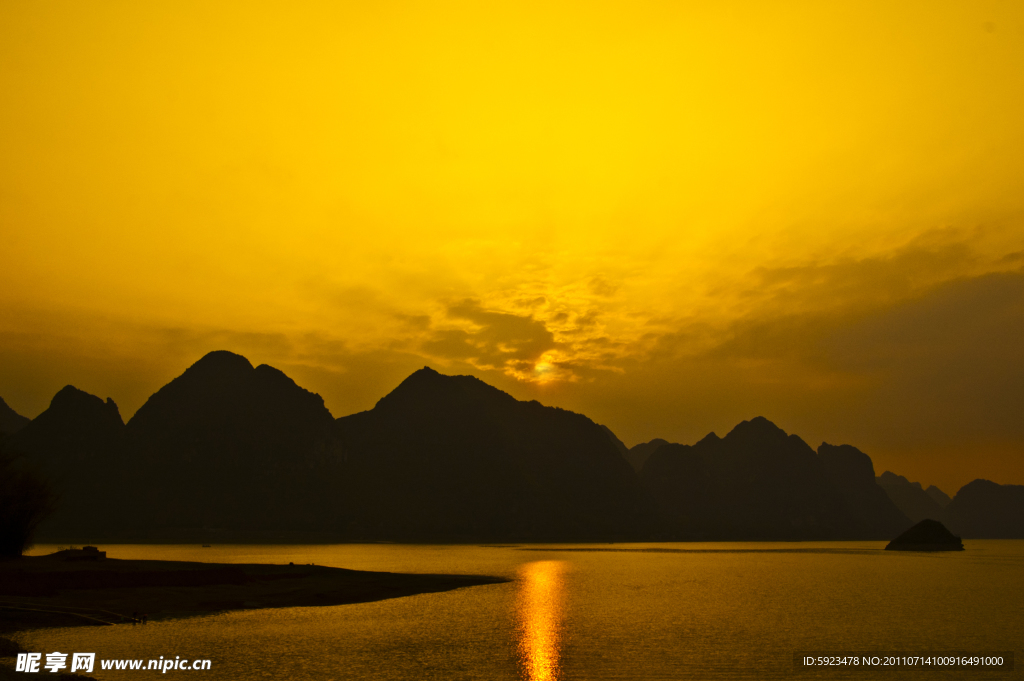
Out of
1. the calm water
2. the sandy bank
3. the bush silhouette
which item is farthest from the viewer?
the bush silhouette

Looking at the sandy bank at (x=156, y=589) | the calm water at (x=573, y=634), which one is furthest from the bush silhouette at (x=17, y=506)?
the calm water at (x=573, y=634)

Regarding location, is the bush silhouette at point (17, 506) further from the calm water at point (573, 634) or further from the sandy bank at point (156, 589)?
the calm water at point (573, 634)

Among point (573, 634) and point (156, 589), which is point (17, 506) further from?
point (573, 634)

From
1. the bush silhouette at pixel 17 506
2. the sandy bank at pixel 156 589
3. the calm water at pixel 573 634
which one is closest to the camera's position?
the calm water at pixel 573 634

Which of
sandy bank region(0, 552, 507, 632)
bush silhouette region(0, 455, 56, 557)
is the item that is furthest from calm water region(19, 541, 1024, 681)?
bush silhouette region(0, 455, 56, 557)

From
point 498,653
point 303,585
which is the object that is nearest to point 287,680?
point 498,653

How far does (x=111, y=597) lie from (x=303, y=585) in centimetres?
2293

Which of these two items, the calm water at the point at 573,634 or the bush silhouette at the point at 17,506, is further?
the bush silhouette at the point at 17,506

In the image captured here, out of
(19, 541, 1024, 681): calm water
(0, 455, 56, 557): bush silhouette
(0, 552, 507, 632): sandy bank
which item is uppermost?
(0, 455, 56, 557): bush silhouette

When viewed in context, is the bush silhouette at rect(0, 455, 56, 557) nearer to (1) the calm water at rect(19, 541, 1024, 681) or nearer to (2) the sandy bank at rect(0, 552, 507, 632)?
(2) the sandy bank at rect(0, 552, 507, 632)

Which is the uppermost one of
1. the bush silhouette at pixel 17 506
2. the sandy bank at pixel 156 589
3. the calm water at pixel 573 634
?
the bush silhouette at pixel 17 506

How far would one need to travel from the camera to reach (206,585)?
7269 centimetres

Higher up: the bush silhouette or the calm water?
the bush silhouette

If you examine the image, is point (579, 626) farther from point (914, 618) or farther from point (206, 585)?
point (206, 585)
